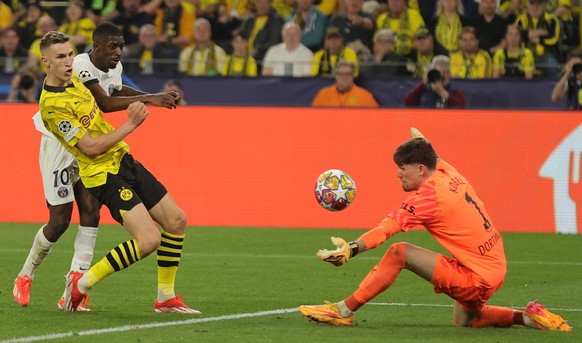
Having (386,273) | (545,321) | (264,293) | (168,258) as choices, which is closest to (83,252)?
(168,258)

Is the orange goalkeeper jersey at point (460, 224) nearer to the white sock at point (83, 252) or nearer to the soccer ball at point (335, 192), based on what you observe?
the soccer ball at point (335, 192)

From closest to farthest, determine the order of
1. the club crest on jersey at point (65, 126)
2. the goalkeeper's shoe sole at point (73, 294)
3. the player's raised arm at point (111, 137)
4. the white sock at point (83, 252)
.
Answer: the player's raised arm at point (111, 137), the club crest on jersey at point (65, 126), the goalkeeper's shoe sole at point (73, 294), the white sock at point (83, 252)

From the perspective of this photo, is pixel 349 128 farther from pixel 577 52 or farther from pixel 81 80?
pixel 81 80

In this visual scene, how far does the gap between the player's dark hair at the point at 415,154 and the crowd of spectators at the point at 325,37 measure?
8.87 metres

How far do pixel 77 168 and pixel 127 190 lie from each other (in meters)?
1.32

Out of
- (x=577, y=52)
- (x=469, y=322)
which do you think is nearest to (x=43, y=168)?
(x=469, y=322)

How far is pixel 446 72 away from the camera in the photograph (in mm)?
17312

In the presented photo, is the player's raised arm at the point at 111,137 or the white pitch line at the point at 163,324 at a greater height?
the player's raised arm at the point at 111,137

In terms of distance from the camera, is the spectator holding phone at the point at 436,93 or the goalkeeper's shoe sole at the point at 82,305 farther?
the spectator holding phone at the point at 436,93

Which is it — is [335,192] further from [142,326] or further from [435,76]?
[435,76]

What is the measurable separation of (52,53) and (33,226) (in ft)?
26.7

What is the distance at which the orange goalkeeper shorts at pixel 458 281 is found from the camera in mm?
8273

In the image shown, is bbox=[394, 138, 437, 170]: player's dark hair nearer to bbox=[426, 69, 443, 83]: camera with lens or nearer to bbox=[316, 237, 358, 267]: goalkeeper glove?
bbox=[316, 237, 358, 267]: goalkeeper glove

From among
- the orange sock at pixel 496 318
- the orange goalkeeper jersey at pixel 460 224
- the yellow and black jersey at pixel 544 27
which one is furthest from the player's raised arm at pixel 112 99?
the yellow and black jersey at pixel 544 27
